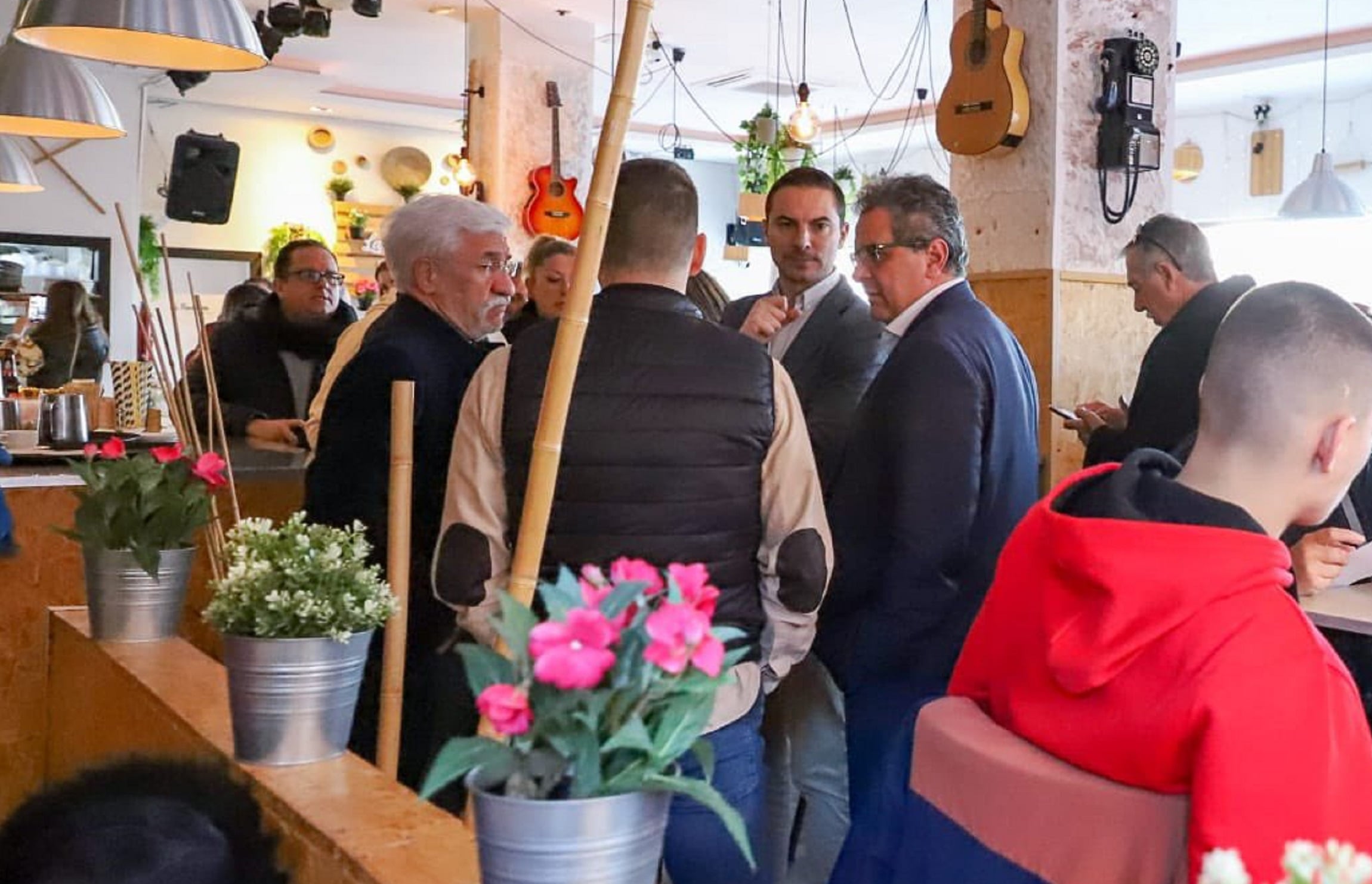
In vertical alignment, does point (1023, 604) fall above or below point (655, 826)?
above

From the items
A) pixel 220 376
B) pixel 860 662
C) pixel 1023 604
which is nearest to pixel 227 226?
pixel 220 376

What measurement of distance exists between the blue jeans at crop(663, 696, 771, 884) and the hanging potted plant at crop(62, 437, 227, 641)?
3.38ft

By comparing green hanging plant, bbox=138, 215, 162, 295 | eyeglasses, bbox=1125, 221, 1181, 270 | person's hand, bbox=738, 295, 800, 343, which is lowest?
person's hand, bbox=738, 295, 800, 343

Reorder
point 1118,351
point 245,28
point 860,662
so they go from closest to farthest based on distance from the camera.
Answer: point 860,662 → point 245,28 → point 1118,351

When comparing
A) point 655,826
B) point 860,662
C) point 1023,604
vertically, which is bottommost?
point 860,662

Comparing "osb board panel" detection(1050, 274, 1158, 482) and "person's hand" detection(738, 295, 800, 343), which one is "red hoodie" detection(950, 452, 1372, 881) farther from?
"osb board panel" detection(1050, 274, 1158, 482)

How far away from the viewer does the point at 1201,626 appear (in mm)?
1261

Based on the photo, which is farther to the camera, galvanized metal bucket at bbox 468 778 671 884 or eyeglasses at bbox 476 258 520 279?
eyeglasses at bbox 476 258 520 279

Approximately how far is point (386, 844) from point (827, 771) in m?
1.60

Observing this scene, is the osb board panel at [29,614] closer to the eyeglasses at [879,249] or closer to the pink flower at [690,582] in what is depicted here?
the eyeglasses at [879,249]

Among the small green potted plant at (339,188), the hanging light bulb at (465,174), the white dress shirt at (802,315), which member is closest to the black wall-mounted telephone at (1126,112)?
the white dress shirt at (802,315)

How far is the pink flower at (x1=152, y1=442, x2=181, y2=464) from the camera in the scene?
2477 millimetres

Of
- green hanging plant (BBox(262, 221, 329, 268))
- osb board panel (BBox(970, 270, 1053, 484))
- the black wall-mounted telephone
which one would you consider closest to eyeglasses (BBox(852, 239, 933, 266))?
osb board panel (BBox(970, 270, 1053, 484))

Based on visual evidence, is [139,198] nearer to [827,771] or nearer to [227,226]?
[227,226]
